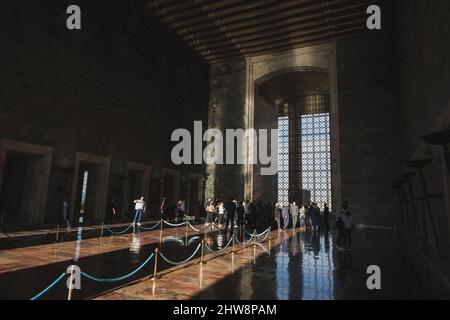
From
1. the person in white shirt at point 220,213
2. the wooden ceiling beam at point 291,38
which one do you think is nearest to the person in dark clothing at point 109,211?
the person in white shirt at point 220,213

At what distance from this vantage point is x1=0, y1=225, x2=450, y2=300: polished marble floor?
4.18 m

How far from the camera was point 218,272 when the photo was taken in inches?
213

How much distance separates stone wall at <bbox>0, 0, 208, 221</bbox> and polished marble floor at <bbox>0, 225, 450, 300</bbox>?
19.8 ft

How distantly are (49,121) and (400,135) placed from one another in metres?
17.6

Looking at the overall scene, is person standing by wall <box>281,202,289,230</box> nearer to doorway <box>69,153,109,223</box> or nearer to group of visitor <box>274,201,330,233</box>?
group of visitor <box>274,201,330,233</box>

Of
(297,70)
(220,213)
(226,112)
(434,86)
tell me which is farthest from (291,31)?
(434,86)

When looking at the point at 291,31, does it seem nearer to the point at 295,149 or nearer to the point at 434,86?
the point at 295,149

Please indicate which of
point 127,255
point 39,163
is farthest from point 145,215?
Answer: point 127,255

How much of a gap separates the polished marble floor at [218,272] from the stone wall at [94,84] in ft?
19.8

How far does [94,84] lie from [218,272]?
12633mm

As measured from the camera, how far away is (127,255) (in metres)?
6.77

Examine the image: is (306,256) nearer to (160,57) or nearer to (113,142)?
(113,142)

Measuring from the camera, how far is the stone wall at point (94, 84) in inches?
462

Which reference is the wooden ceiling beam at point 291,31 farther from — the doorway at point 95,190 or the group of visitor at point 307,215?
the doorway at point 95,190
